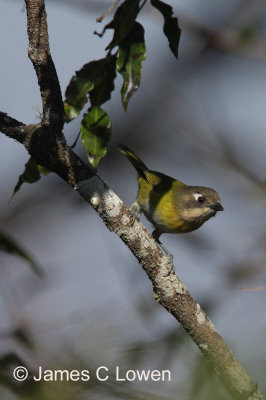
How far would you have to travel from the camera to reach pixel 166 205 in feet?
17.8

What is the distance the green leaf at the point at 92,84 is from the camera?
8.41 feet

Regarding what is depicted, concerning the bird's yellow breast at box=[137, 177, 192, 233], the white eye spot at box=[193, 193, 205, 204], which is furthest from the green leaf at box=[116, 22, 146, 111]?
the white eye spot at box=[193, 193, 205, 204]

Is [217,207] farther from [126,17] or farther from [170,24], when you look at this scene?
[126,17]

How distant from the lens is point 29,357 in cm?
232

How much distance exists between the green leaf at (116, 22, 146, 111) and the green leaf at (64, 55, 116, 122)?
64mm

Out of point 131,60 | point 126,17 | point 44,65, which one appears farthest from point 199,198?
point 126,17

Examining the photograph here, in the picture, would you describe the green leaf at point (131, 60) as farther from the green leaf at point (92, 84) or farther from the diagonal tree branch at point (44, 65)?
the diagonal tree branch at point (44, 65)

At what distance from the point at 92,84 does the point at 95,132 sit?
0.25 m

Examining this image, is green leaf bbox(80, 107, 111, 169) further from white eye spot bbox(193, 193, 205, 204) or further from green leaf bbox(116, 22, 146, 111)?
white eye spot bbox(193, 193, 205, 204)

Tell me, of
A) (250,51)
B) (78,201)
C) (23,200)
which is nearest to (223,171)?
(250,51)

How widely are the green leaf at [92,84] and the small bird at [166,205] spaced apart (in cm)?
257

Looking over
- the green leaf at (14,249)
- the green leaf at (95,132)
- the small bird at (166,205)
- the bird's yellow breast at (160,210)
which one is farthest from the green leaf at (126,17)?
the bird's yellow breast at (160,210)

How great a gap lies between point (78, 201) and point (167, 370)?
216 inches

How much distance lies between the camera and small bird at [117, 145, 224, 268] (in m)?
5.37
